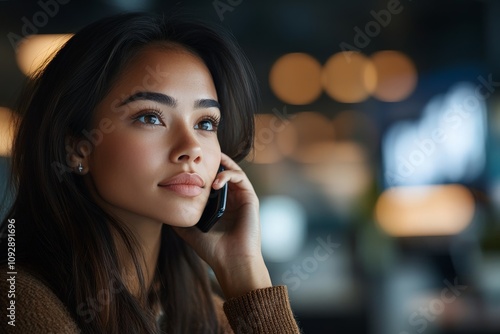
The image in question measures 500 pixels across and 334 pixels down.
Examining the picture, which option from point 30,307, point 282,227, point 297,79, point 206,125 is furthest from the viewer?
point 297,79

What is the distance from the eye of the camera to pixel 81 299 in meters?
1.20

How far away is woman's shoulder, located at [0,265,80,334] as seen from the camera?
110 centimetres

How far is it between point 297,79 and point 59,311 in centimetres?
328

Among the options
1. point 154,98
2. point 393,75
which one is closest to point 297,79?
point 393,75

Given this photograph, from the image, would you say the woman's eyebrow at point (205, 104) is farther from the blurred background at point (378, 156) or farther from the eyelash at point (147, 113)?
the blurred background at point (378, 156)

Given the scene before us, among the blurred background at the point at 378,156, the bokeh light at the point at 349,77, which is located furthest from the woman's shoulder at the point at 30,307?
the bokeh light at the point at 349,77

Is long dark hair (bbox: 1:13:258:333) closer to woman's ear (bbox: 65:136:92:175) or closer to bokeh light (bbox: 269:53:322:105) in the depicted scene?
woman's ear (bbox: 65:136:92:175)

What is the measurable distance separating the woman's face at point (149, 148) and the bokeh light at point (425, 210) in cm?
284

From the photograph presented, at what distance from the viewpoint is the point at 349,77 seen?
421cm

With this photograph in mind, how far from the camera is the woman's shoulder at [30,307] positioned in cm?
110

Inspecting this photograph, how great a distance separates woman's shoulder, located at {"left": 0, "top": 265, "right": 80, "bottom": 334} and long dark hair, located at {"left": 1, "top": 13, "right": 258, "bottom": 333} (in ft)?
0.13

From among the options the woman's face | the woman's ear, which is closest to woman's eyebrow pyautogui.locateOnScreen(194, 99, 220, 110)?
the woman's face

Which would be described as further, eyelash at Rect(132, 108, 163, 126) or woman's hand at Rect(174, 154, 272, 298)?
woman's hand at Rect(174, 154, 272, 298)

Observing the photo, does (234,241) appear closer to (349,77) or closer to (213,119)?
(213,119)
